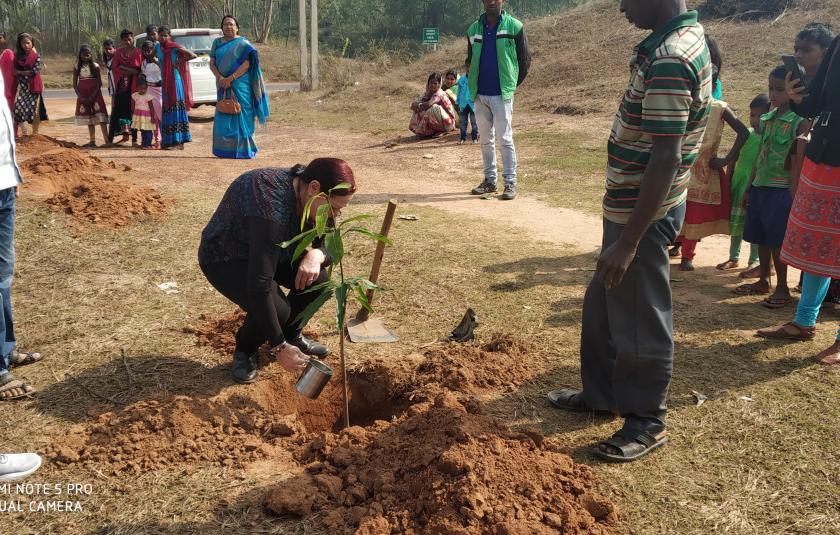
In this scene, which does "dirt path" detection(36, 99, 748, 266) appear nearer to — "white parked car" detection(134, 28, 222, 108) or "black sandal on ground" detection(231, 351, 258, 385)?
"white parked car" detection(134, 28, 222, 108)

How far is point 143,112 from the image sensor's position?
9977mm

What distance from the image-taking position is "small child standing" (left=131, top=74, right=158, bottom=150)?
32.4 feet

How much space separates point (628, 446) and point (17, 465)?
230cm

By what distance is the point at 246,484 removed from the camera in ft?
8.19

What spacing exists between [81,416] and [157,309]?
127 cm

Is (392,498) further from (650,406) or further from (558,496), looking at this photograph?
(650,406)

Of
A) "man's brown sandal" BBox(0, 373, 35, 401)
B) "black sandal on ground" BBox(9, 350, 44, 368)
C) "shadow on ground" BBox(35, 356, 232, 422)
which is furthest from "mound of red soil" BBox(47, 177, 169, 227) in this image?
"man's brown sandal" BBox(0, 373, 35, 401)

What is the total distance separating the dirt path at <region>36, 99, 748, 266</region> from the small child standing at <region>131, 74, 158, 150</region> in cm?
43

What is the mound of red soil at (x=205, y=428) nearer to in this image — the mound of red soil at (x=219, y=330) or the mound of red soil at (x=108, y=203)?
A: the mound of red soil at (x=219, y=330)

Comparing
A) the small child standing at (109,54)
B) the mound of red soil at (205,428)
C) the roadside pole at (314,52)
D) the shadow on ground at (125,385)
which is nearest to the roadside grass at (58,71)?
the roadside pole at (314,52)

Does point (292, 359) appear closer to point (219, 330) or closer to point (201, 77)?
point (219, 330)

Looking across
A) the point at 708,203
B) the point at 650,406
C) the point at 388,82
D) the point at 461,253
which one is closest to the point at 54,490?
the point at 650,406

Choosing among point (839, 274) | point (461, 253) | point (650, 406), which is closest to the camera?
point (650, 406)

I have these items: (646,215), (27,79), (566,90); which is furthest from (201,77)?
(646,215)
